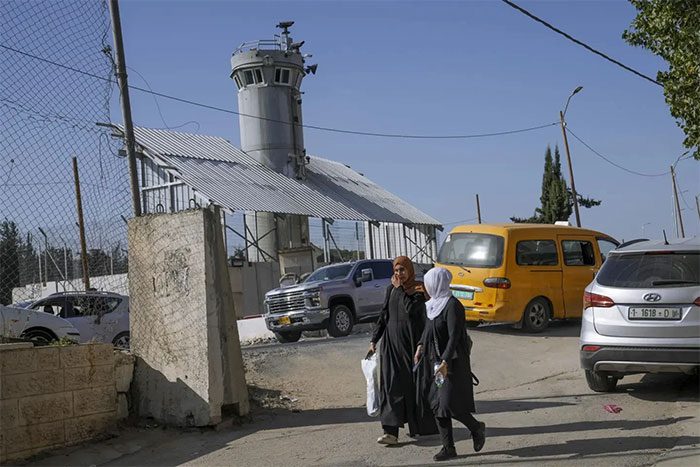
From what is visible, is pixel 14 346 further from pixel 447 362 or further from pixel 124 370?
pixel 447 362

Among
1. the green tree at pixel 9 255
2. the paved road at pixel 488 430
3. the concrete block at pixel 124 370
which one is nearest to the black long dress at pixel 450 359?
the paved road at pixel 488 430

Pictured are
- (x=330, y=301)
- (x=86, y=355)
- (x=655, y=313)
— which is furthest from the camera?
(x=330, y=301)

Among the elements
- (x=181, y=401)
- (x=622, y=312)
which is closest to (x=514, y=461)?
(x=622, y=312)

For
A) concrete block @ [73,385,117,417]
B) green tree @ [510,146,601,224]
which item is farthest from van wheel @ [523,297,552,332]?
green tree @ [510,146,601,224]

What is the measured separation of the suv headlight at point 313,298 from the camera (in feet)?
55.3

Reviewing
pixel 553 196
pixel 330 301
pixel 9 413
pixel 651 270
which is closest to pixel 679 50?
pixel 651 270

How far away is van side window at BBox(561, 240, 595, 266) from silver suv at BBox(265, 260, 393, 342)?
4.36m

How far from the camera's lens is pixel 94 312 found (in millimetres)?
14453

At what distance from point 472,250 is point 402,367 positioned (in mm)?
7860

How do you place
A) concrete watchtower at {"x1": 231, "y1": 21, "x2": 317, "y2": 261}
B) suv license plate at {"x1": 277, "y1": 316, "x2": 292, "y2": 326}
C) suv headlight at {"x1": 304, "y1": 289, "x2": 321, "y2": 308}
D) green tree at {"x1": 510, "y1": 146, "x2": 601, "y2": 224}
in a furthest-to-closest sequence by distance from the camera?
green tree at {"x1": 510, "y1": 146, "x2": 601, "y2": 224}, concrete watchtower at {"x1": 231, "y1": 21, "x2": 317, "y2": 261}, suv license plate at {"x1": 277, "y1": 316, "x2": 292, "y2": 326}, suv headlight at {"x1": 304, "y1": 289, "x2": 321, "y2": 308}

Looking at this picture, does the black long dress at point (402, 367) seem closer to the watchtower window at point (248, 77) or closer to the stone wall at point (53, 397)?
the stone wall at point (53, 397)

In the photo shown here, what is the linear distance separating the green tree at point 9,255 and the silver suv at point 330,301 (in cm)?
898

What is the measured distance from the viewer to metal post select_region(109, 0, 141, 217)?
9797mm

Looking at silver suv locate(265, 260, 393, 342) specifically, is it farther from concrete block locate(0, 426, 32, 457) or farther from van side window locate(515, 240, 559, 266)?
concrete block locate(0, 426, 32, 457)
